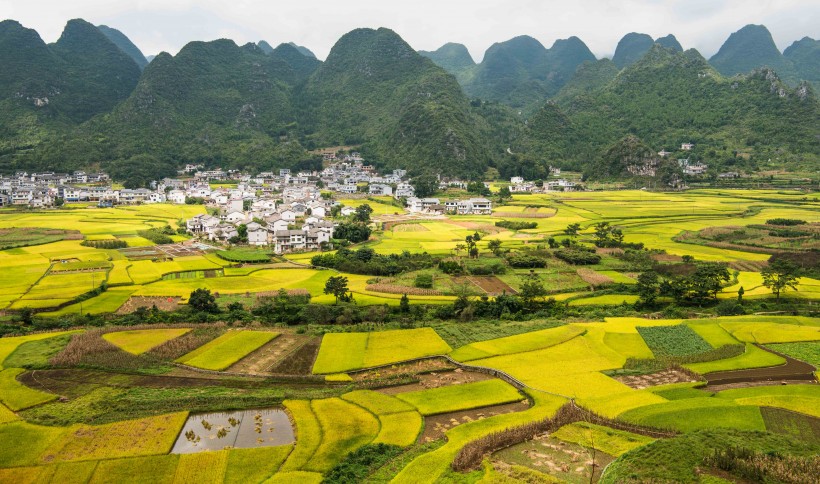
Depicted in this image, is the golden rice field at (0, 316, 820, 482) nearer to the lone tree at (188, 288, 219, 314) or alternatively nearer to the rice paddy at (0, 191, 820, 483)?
the rice paddy at (0, 191, 820, 483)

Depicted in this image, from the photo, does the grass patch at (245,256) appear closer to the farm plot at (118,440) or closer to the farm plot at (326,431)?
the farm plot at (326,431)

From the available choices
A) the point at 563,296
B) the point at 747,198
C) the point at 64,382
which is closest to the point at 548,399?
the point at 563,296

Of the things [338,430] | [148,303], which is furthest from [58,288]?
[338,430]

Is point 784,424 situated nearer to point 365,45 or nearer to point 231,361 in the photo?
point 231,361

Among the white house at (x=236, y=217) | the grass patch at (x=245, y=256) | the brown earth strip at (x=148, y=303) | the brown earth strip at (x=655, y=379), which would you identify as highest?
the white house at (x=236, y=217)

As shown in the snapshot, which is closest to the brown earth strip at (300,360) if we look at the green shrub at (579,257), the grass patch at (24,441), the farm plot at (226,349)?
the farm plot at (226,349)
